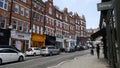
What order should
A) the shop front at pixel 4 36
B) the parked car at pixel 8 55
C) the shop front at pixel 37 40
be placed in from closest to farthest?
1. the parked car at pixel 8 55
2. the shop front at pixel 4 36
3. the shop front at pixel 37 40

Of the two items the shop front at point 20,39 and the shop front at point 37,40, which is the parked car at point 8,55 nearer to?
the shop front at point 20,39

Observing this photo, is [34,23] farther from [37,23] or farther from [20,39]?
[20,39]

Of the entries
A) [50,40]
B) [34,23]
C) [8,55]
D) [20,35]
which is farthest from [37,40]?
[8,55]

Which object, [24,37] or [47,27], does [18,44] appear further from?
[47,27]

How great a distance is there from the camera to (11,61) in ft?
63.6

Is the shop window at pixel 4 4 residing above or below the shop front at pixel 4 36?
above

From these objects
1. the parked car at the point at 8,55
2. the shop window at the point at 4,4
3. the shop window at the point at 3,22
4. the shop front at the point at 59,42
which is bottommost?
the parked car at the point at 8,55

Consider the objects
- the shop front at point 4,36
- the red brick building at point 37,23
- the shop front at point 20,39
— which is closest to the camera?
the shop front at point 4,36

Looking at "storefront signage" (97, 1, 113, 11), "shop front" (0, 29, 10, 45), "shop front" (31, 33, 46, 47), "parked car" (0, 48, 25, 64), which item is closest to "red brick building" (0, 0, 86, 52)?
"shop front" (31, 33, 46, 47)

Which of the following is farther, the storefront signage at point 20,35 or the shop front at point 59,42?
the shop front at point 59,42

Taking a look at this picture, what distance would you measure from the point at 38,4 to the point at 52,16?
839 cm

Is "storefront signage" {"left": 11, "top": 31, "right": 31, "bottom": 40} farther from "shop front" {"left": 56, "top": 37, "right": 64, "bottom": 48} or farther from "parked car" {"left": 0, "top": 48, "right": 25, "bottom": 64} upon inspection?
"shop front" {"left": 56, "top": 37, "right": 64, "bottom": 48}

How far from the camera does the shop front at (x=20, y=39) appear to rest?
106 feet

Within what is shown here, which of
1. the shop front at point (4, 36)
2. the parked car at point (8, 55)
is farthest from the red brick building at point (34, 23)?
the parked car at point (8, 55)
